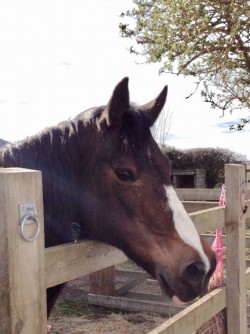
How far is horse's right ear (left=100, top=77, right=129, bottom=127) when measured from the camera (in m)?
1.87

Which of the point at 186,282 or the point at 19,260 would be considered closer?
the point at 19,260

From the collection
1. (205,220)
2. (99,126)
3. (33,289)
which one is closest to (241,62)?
(205,220)

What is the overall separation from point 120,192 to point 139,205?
10 cm

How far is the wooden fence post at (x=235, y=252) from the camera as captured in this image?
10.5ft

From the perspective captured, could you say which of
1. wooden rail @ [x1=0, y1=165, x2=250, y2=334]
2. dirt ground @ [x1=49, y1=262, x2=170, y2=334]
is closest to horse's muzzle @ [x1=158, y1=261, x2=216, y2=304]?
wooden rail @ [x1=0, y1=165, x2=250, y2=334]

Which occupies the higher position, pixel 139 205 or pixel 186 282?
pixel 139 205

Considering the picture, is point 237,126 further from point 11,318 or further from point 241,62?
point 11,318

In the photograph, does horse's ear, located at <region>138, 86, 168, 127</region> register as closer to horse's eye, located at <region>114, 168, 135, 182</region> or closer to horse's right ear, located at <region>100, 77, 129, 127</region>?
horse's right ear, located at <region>100, 77, 129, 127</region>

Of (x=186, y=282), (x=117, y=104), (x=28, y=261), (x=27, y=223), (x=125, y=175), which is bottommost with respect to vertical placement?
(x=186, y=282)

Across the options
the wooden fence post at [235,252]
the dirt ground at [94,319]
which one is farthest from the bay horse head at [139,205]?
the dirt ground at [94,319]

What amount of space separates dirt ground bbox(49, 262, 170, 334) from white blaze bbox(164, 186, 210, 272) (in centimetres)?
307

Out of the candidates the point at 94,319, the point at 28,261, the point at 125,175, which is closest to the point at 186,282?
the point at 125,175

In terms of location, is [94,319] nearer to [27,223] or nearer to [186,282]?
[186,282]

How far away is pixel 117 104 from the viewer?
6.27 feet
